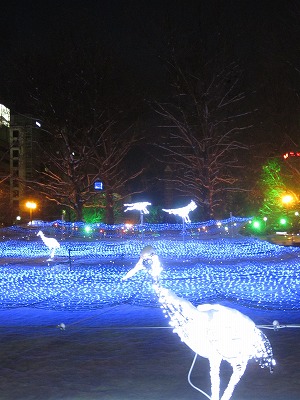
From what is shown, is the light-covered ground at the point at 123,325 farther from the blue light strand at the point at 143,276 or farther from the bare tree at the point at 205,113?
the bare tree at the point at 205,113

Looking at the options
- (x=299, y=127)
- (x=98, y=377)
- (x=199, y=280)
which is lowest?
(x=98, y=377)

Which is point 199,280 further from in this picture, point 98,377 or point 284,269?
point 98,377

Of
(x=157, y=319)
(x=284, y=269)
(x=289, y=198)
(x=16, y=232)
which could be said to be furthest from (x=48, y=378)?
(x=289, y=198)

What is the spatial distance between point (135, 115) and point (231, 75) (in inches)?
268

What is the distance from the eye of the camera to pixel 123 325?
823 centimetres

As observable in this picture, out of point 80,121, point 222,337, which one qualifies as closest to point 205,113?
point 80,121

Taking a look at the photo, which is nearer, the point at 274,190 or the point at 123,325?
the point at 123,325

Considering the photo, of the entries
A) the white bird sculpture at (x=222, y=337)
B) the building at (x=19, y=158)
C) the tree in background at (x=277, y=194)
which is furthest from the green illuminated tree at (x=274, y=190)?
the white bird sculpture at (x=222, y=337)

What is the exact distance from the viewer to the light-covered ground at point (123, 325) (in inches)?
211

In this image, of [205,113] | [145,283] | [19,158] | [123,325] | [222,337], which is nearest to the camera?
[222,337]

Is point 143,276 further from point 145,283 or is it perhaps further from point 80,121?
point 80,121

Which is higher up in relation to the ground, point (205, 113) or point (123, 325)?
point (205, 113)

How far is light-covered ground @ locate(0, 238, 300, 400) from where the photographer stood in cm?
536

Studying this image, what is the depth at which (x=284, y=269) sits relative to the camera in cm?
1386
